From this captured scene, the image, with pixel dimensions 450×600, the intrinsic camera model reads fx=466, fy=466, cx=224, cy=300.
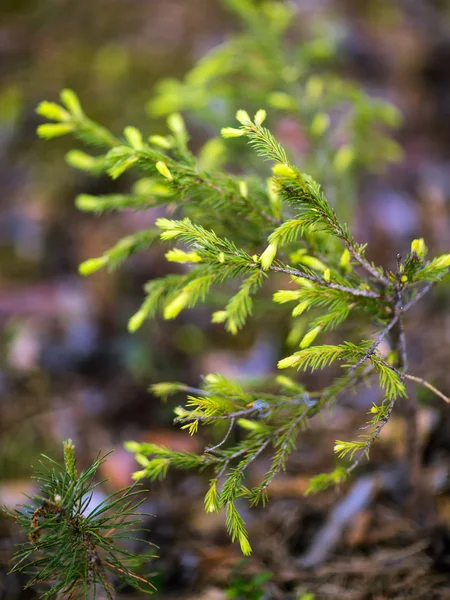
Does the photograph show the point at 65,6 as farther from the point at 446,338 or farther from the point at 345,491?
the point at 345,491

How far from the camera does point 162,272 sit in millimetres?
3311

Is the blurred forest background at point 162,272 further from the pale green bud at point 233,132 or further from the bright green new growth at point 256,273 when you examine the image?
the pale green bud at point 233,132

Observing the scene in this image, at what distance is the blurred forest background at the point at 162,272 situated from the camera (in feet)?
6.53

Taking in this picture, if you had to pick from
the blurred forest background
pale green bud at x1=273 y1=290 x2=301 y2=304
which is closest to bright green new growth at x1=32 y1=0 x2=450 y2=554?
pale green bud at x1=273 y1=290 x2=301 y2=304

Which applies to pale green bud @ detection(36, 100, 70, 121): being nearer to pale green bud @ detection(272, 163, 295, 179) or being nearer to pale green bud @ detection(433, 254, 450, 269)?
pale green bud @ detection(272, 163, 295, 179)

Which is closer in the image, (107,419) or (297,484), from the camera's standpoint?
(297,484)

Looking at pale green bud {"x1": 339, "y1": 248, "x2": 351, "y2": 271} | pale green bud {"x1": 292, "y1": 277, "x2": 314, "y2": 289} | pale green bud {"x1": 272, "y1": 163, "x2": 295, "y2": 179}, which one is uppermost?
pale green bud {"x1": 272, "y1": 163, "x2": 295, "y2": 179}

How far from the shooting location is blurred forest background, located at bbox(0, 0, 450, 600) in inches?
78.4

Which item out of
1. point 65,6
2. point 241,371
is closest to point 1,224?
point 241,371

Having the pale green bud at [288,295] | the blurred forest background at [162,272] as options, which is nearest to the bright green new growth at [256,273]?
the pale green bud at [288,295]

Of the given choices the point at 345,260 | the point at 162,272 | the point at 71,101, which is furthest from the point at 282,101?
the point at 162,272

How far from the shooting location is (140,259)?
132 inches

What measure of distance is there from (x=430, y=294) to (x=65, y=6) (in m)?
4.38

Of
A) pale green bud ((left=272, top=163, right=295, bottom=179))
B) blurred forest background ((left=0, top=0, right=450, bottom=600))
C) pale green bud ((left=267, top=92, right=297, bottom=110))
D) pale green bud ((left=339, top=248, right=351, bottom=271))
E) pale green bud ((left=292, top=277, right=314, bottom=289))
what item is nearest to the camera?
pale green bud ((left=272, top=163, right=295, bottom=179))
